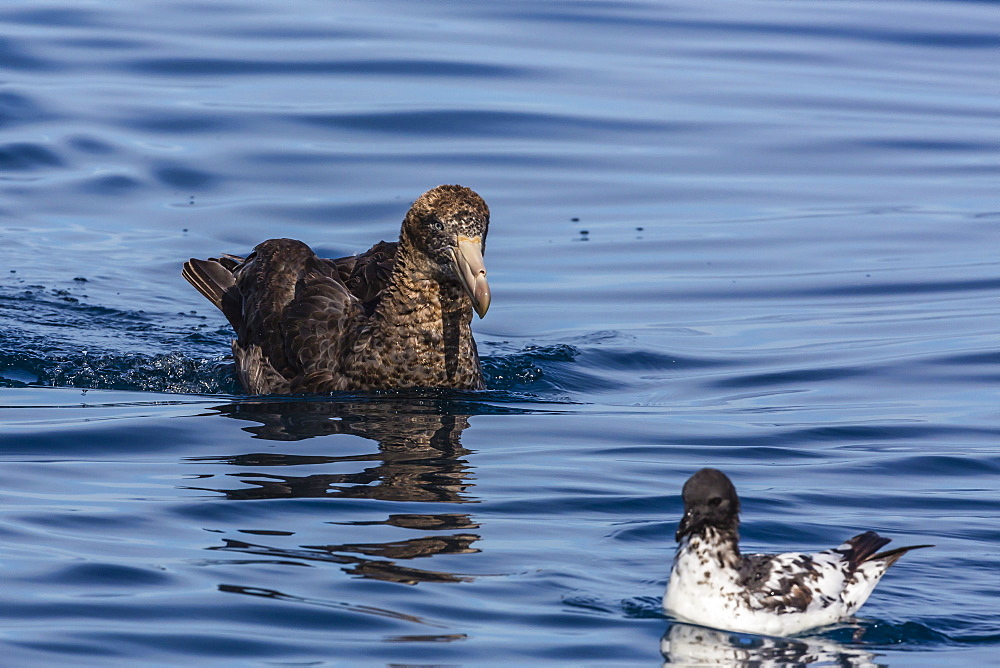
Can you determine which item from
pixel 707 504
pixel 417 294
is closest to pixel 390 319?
pixel 417 294

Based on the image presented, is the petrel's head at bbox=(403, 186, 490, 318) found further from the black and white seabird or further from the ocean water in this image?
the black and white seabird

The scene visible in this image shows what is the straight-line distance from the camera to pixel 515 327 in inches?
513

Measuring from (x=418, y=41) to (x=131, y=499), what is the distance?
16094 millimetres

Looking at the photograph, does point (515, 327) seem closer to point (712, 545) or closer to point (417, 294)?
point (417, 294)

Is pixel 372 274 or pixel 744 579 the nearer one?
pixel 744 579

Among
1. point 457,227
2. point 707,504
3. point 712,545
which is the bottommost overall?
point 712,545

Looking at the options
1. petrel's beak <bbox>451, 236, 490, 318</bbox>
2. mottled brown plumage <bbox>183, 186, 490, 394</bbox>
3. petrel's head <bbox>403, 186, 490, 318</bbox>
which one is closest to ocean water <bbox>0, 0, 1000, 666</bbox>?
mottled brown plumage <bbox>183, 186, 490, 394</bbox>

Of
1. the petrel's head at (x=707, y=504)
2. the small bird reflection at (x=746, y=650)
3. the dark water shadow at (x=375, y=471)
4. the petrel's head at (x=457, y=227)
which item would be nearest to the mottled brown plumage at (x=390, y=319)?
the petrel's head at (x=457, y=227)

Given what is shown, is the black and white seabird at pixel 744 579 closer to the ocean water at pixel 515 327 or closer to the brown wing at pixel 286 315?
the ocean water at pixel 515 327

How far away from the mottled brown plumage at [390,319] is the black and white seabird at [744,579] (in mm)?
3300

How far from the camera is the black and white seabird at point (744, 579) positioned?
20.9 feet

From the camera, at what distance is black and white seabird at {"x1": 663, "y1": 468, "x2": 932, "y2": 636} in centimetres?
638

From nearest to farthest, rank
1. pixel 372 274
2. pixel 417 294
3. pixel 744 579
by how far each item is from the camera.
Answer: pixel 744 579
pixel 417 294
pixel 372 274

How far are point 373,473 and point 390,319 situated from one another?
1841 mm
